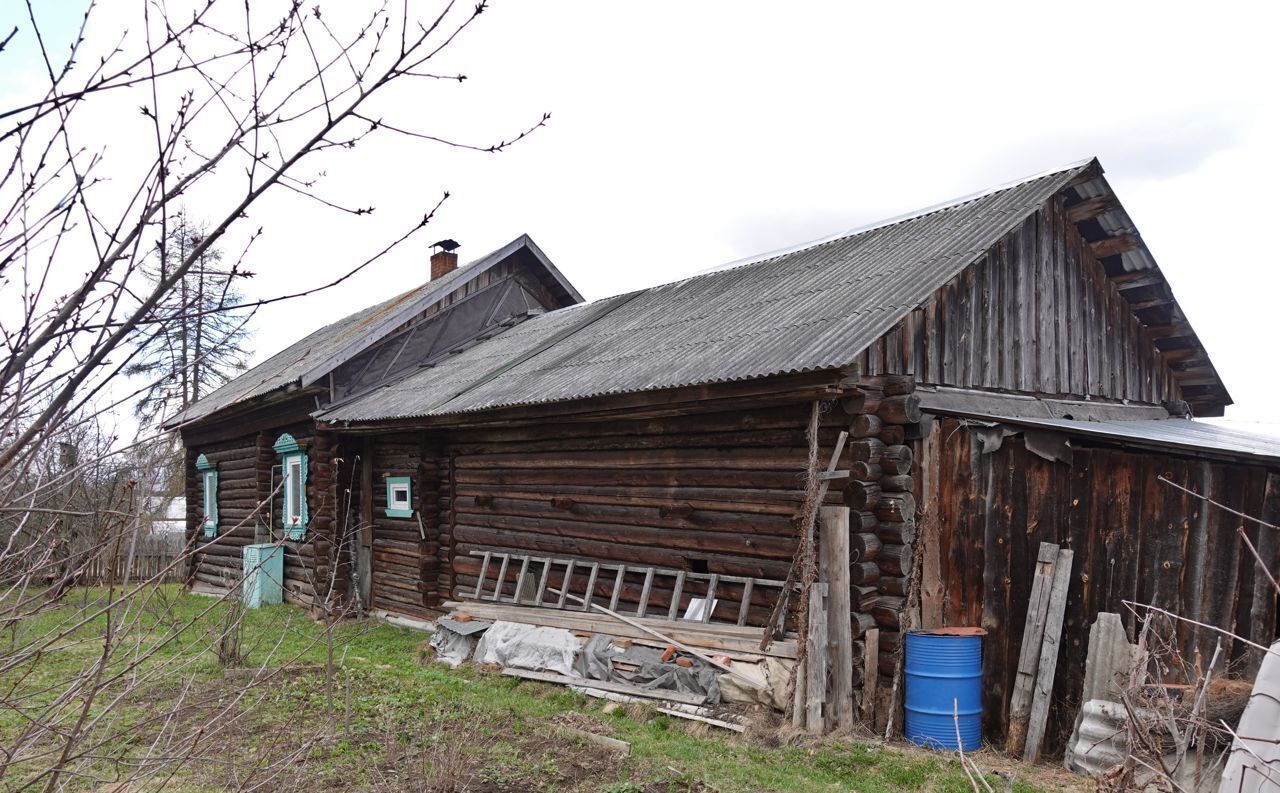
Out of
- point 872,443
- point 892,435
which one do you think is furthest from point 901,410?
point 872,443

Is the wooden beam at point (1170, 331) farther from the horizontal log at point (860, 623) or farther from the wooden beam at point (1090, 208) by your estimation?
the horizontal log at point (860, 623)

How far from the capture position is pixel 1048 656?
6965 mm

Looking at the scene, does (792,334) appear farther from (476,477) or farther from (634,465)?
(476,477)

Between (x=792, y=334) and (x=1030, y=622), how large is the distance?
10.6ft

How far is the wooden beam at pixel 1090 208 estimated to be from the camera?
996 cm

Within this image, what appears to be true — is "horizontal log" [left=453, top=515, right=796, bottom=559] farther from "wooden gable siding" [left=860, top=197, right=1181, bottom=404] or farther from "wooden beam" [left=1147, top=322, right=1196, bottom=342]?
"wooden beam" [left=1147, top=322, right=1196, bottom=342]

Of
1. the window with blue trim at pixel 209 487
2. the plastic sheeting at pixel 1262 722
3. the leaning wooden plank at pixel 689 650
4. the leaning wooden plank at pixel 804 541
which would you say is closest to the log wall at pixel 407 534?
the leaning wooden plank at pixel 689 650

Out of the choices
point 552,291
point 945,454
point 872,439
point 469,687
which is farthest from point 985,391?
point 552,291

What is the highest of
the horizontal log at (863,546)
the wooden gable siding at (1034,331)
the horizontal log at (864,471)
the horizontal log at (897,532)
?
the wooden gable siding at (1034,331)

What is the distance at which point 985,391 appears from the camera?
8.96 meters

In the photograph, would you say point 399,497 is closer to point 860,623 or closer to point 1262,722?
point 860,623

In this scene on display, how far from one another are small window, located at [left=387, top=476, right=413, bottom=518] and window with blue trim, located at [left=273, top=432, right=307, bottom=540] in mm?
2373

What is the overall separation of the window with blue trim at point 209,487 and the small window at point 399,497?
737 cm

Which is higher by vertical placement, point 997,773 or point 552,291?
point 552,291
